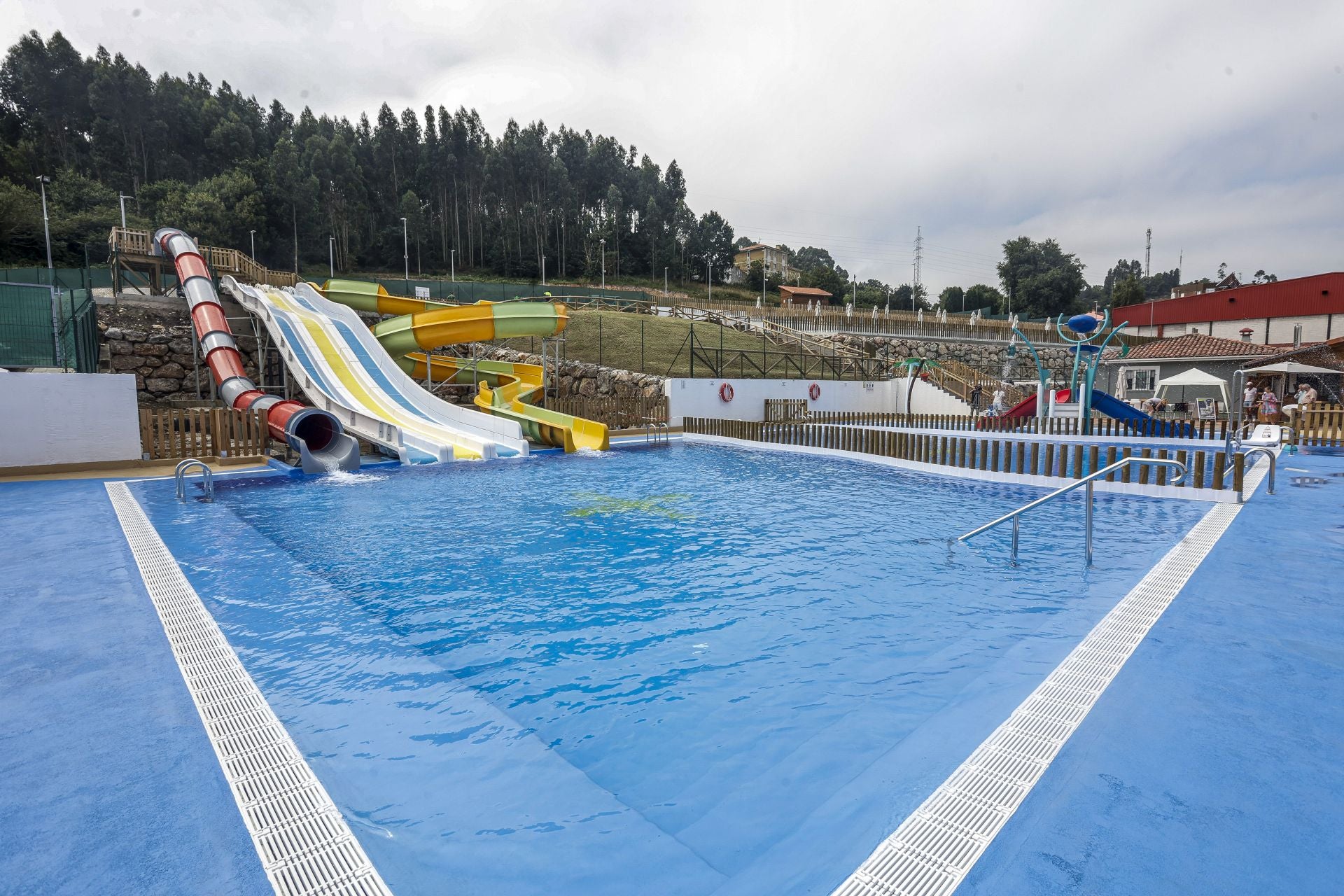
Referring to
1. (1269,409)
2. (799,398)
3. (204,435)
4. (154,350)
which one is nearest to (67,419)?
(204,435)

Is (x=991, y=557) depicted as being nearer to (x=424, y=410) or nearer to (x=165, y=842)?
(x=165, y=842)

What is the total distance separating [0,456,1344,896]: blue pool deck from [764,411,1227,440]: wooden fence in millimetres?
14586

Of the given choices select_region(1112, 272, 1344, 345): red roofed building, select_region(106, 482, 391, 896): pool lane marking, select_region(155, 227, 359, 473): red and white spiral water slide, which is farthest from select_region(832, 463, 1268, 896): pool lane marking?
select_region(1112, 272, 1344, 345): red roofed building

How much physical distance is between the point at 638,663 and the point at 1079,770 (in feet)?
8.70

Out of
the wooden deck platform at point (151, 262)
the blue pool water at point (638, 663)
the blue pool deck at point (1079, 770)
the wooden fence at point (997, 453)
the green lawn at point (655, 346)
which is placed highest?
the wooden deck platform at point (151, 262)

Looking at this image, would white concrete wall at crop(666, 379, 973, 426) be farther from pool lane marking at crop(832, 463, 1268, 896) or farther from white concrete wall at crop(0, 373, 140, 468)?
pool lane marking at crop(832, 463, 1268, 896)

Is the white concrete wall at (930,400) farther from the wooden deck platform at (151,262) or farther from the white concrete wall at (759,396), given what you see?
the wooden deck platform at (151,262)

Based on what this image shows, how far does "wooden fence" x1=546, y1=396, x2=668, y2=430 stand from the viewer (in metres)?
21.3

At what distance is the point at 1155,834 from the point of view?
2.54m

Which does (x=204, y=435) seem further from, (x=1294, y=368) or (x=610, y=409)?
(x=1294, y=368)

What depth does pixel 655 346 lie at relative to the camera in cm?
3105

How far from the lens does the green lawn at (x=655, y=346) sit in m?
28.3

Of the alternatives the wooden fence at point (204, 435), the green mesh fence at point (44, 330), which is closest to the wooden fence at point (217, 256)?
the green mesh fence at point (44, 330)

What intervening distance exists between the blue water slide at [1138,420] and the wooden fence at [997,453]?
2968 millimetres
